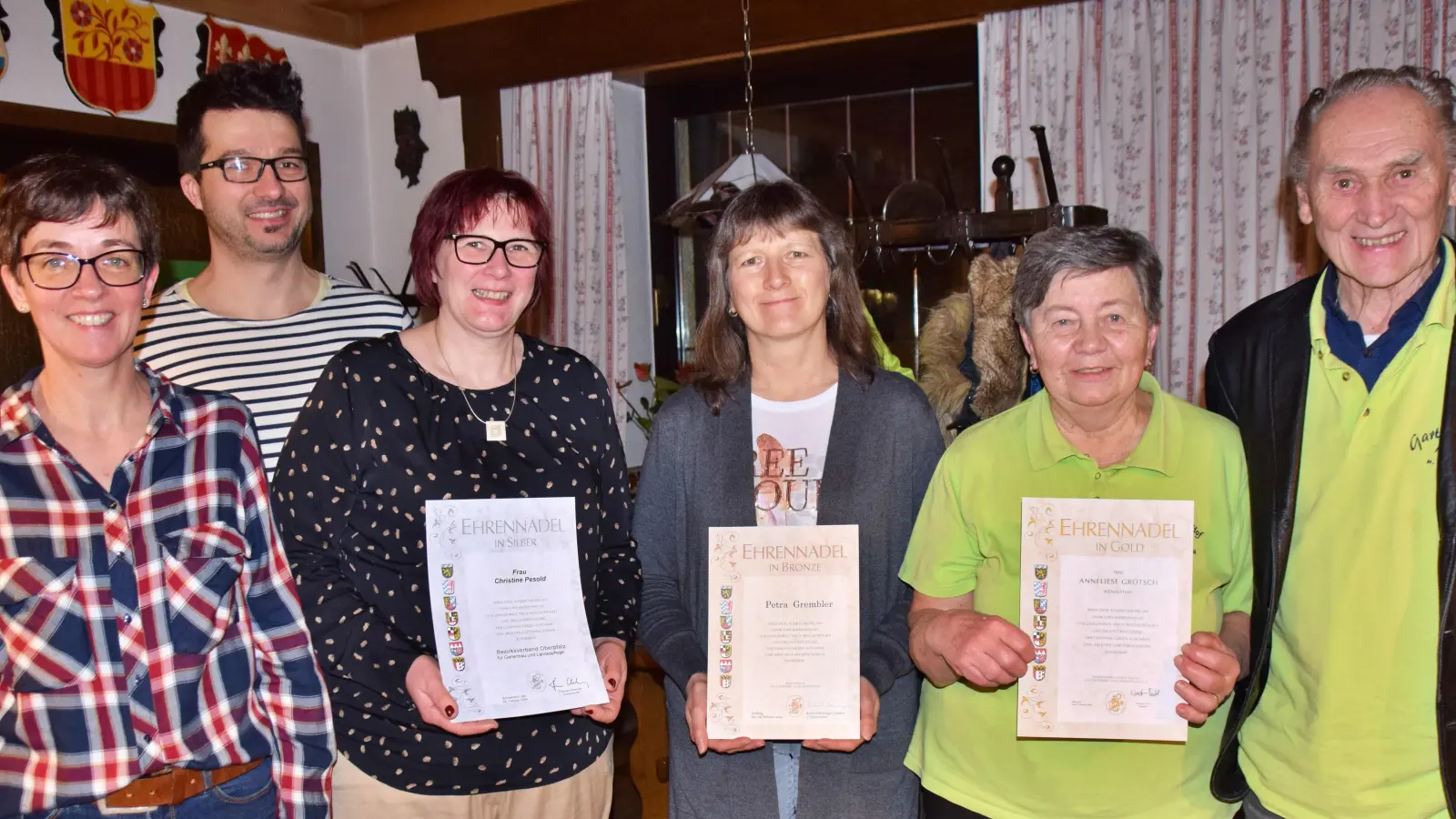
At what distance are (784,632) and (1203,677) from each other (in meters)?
0.64

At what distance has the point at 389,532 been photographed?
6.03 ft

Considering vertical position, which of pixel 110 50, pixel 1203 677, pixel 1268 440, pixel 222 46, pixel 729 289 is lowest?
pixel 1203 677

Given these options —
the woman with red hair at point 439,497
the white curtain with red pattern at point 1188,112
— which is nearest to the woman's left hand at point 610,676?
the woman with red hair at point 439,497

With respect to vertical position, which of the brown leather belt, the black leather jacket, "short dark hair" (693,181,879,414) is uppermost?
"short dark hair" (693,181,879,414)

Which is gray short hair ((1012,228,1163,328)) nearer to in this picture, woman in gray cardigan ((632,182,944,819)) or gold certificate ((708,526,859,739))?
woman in gray cardigan ((632,182,944,819))

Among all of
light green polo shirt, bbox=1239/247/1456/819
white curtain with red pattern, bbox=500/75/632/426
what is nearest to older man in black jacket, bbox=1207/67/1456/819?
light green polo shirt, bbox=1239/247/1456/819

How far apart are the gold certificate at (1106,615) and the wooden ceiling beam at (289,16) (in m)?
4.76

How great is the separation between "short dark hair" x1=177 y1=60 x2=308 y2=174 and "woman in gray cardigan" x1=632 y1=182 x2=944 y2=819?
41.9 inches

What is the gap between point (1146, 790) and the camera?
1.72 meters

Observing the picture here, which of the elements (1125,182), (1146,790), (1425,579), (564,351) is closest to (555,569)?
(564,351)

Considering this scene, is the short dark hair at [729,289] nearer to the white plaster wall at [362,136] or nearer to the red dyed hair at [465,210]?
the red dyed hair at [465,210]

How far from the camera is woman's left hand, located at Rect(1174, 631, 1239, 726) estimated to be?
5.35 ft

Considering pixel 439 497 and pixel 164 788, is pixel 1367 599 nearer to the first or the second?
pixel 439 497

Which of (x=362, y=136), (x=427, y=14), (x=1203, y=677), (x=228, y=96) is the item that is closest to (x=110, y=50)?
(x=362, y=136)
